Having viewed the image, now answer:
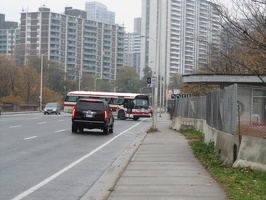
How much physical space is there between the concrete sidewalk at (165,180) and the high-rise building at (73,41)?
133 metres

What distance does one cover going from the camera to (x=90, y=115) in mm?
28250

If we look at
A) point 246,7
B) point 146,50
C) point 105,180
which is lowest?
point 105,180

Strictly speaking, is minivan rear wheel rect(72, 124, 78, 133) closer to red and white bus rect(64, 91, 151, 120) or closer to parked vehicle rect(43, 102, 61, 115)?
red and white bus rect(64, 91, 151, 120)

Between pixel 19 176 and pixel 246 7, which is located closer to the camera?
pixel 19 176

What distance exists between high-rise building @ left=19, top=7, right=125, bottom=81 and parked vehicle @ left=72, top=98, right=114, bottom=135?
11893 cm

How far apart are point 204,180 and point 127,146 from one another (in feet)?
35.8

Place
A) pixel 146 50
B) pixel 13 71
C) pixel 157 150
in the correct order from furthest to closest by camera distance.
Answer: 1. pixel 146 50
2. pixel 13 71
3. pixel 157 150

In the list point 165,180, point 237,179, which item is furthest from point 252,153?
point 165,180

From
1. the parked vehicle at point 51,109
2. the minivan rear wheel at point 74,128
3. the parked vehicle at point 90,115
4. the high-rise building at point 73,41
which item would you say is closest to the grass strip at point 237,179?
the parked vehicle at point 90,115

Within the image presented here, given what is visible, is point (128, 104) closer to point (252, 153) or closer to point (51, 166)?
point (51, 166)

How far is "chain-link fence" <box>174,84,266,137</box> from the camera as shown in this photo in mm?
13922

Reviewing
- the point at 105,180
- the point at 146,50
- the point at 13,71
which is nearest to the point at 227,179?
the point at 105,180

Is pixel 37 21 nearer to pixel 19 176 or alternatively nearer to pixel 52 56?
pixel 52 56

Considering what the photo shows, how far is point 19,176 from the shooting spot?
1226 cm
